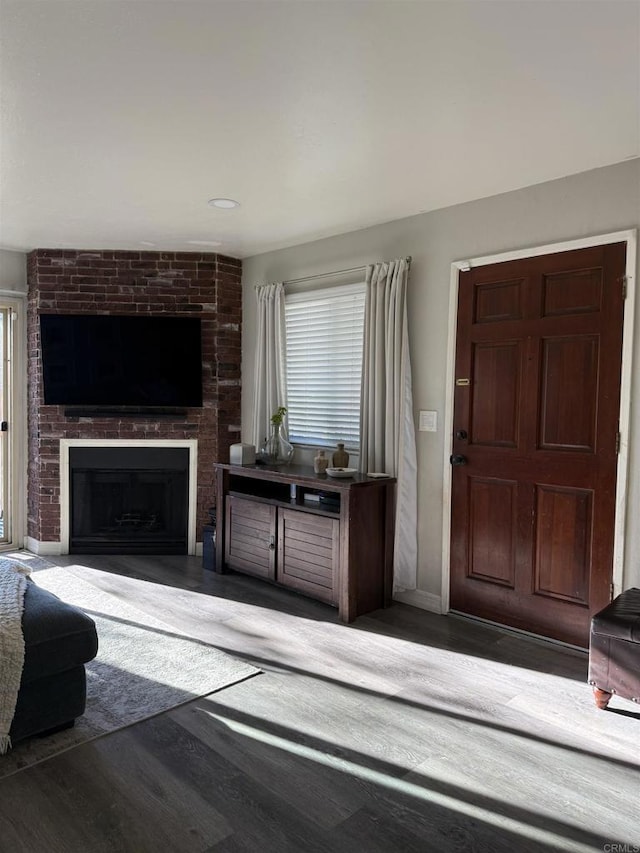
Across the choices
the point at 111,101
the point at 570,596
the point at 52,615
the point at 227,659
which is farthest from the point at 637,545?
the point at 111,101

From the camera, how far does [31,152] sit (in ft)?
10.2

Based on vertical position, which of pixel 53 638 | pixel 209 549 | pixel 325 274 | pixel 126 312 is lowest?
pixel 209 549

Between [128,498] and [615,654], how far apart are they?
157 inches

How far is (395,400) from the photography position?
413 cm

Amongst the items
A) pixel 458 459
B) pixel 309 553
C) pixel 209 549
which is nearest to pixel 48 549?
pixel 209 549

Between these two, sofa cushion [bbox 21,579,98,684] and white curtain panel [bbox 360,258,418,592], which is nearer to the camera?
sofa cushion [bbox 21,579,98,684]

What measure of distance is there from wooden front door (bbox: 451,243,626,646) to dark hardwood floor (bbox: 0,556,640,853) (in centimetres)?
40

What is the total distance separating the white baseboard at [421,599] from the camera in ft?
13.2

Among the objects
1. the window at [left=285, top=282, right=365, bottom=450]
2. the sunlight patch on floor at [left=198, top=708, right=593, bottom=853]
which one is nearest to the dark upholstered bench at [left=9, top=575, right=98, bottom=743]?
the sunlight patch on floor at [left=198, top=708, right=593, bottom=853]

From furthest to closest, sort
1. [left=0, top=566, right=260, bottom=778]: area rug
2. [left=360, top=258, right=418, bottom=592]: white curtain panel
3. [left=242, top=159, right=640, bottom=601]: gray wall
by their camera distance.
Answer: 1. [left=360, top=258, right=418, bottom=592]: white curtain panel
2. [left=242, top=159, right=640, bottom=601]: gray wall
3. [left=0, top=566, right=260, bottom=778]: area rug

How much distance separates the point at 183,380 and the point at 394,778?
368 centimetres

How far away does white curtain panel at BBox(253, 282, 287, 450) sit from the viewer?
4988 millimetres

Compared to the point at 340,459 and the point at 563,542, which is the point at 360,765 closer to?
the point at 563,542

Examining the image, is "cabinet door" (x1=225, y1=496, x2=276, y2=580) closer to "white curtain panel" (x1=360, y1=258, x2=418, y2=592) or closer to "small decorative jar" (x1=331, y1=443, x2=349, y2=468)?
"small decorative jar" (x1=331, y1=443, x2=349, y2=468)
